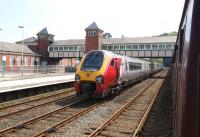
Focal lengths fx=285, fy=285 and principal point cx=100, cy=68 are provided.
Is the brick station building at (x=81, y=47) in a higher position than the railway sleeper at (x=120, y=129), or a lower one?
higher

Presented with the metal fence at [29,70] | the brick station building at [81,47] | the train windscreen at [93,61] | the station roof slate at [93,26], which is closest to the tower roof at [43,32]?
the brick station building at [81,47]

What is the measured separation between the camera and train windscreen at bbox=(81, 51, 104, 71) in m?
15.1

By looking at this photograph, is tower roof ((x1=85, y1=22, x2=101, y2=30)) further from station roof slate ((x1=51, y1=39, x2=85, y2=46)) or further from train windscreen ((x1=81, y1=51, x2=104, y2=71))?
train windscreen ((x1=81, y1=51, x2=104, y2=71))

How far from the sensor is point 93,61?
1546 centimetres

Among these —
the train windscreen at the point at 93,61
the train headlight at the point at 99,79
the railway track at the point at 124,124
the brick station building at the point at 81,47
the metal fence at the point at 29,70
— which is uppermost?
the brick station building at the point at 81,47

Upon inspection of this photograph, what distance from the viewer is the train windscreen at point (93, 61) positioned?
49.5 ft

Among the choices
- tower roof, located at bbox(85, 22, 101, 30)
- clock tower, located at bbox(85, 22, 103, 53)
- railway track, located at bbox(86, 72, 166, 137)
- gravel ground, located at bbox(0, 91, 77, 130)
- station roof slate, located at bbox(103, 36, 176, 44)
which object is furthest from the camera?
tower roof, located at bbox(85, 22, 101, 30)

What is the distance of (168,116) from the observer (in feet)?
40.0

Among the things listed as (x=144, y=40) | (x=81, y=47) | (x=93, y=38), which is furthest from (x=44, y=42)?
(x=144, y=40)

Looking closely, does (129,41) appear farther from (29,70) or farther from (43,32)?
(29,70)

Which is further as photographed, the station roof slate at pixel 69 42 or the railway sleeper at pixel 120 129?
the station roof slate at pixel 69 42

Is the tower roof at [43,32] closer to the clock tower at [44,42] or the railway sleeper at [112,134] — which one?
the clock tower at [44,42]

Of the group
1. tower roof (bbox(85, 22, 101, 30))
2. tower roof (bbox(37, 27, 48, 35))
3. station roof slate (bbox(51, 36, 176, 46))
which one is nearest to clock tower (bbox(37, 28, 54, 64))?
tower roof (bbox(37, 27, 48, 35))

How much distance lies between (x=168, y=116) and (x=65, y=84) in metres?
14.8
